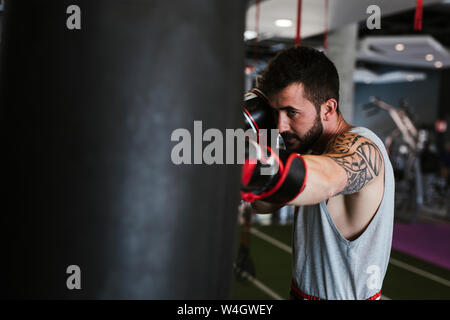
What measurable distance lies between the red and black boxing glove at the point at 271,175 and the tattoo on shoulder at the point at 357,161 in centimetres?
26

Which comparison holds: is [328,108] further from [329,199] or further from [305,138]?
[329,199]

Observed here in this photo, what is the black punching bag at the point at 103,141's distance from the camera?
0.46 metres

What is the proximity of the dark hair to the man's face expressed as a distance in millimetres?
18

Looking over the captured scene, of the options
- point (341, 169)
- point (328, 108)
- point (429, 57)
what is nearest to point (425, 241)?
point (328, 108)

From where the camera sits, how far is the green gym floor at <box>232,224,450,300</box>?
381 centimetres

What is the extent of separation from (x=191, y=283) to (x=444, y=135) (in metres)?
15.7

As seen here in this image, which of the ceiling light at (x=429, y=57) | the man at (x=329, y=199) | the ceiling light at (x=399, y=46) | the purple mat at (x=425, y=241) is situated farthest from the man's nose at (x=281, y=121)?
the ceiling light at (x=429, y=57)

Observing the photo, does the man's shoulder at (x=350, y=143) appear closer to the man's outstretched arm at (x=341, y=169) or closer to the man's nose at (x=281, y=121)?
the man's outstretched arm at (x=341, y=169)

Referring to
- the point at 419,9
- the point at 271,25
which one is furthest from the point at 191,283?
the point at 271,25

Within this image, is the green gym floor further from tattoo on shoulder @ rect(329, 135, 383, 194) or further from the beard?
tattoo on shoulder @ rect(329, 135, 383, 194)

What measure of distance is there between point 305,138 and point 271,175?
59 cm

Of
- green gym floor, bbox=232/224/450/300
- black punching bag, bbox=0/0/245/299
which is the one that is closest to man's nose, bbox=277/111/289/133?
black punching bag, bbox=0/0/245/299

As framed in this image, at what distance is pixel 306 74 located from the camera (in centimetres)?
134
